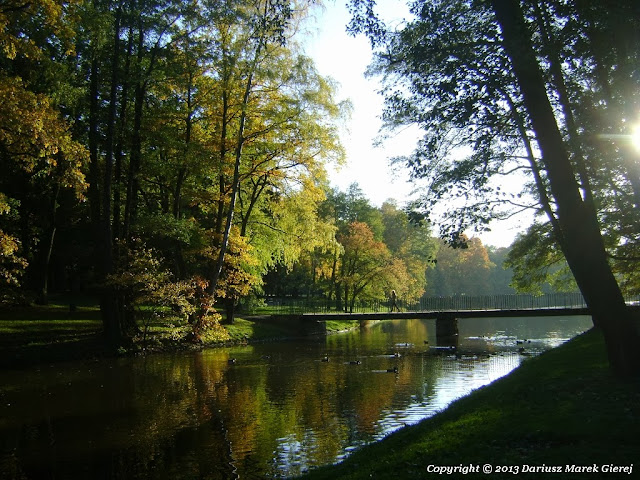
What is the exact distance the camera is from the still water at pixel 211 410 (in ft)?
28.9

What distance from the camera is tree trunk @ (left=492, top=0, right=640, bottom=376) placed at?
937 cm

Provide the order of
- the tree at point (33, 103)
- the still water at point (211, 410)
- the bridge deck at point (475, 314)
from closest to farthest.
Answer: the still water at point (211, 410), the tree at point (33, 103), the bridge deck at point (475, 314)

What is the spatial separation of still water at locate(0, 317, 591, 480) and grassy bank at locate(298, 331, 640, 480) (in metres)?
1.69

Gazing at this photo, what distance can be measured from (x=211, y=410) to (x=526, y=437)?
7.97 metres

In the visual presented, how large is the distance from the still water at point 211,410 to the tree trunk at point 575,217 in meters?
4.35

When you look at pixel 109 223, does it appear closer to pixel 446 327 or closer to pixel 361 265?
pixel 446 327

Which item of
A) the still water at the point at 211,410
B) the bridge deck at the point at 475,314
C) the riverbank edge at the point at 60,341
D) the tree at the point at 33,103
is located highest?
the tree at the point at 33,103

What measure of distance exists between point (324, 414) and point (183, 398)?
13.6 feet

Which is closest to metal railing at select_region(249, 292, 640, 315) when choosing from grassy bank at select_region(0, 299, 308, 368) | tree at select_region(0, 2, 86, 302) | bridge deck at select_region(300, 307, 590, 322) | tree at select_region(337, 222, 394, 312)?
tree at select_region(337, 222, 394, 312)

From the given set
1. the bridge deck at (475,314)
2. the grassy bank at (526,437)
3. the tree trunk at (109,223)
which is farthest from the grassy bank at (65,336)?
the grassy bank at (526,437)

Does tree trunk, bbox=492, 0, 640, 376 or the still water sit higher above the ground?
tree trunk, bbox=492, 0, 640, 376

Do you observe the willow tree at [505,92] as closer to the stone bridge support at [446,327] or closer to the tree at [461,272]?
the stone bridge support at [446,327]

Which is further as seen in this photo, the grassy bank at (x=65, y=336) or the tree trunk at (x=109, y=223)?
the tree trunk at (x=109, y=223)

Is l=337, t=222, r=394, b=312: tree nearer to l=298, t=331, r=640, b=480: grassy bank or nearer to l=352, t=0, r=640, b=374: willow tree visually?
l=352, t=0, r=640, b=374: willow tree
